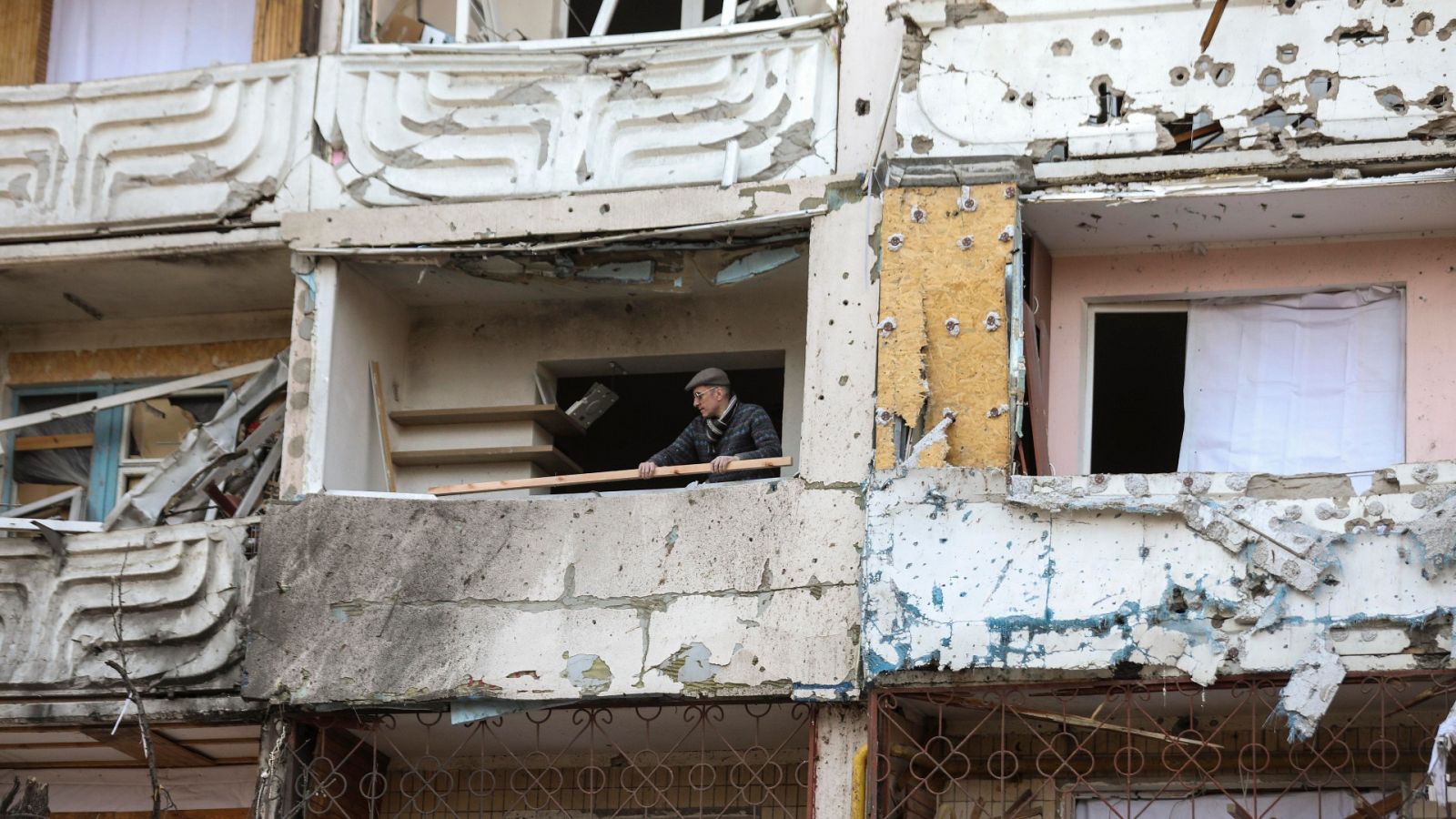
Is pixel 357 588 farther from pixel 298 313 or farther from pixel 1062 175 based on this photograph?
pixel 1062 175

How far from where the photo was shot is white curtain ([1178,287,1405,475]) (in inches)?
476

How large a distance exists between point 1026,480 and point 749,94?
115 inches

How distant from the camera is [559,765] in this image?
13234 mm

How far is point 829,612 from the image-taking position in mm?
11633

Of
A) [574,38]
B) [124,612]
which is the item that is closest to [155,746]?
[124,612]

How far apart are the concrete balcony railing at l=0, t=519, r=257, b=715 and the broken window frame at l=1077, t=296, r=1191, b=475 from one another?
472 cm

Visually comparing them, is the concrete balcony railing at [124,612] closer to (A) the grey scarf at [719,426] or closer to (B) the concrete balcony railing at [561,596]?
(B) the concrete balcony railing at [561,596]

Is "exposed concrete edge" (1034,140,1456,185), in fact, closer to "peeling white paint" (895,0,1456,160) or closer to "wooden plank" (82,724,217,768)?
"peeling white paint" (895,0,1456,160)

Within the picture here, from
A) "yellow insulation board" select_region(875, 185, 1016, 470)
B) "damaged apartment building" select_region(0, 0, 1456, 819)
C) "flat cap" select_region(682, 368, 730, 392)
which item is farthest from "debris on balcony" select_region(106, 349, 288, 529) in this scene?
"yellow insulation board" select_region(875, 185, 1016, 470)

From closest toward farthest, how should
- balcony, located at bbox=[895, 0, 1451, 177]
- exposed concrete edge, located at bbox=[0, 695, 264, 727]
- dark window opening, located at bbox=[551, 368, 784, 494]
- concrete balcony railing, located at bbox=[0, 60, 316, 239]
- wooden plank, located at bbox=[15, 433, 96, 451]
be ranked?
balcony, located at bbox=[895, 0, 1451, 177], exposed concrete edge, located at bbox=[0, 695, 264, 727], concrete balcony railing, located at bbox=[0, 60, 316, 239], dark window opening, located at bbox=[551, 368, 784, 494], wooden plank, located at bbox=[15, 433, 96, 451]

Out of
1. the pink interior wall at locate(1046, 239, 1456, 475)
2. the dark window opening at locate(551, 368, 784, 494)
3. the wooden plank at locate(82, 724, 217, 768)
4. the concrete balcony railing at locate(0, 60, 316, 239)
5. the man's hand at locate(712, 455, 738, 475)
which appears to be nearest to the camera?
the pink interior wall at locate(1046, 239, 1456, 475)

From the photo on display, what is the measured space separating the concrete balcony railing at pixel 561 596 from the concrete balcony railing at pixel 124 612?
28 cm

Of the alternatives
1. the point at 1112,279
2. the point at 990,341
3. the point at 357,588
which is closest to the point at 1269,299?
the point at 1112,279

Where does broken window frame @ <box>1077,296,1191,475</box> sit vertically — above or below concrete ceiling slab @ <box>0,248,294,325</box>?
below
